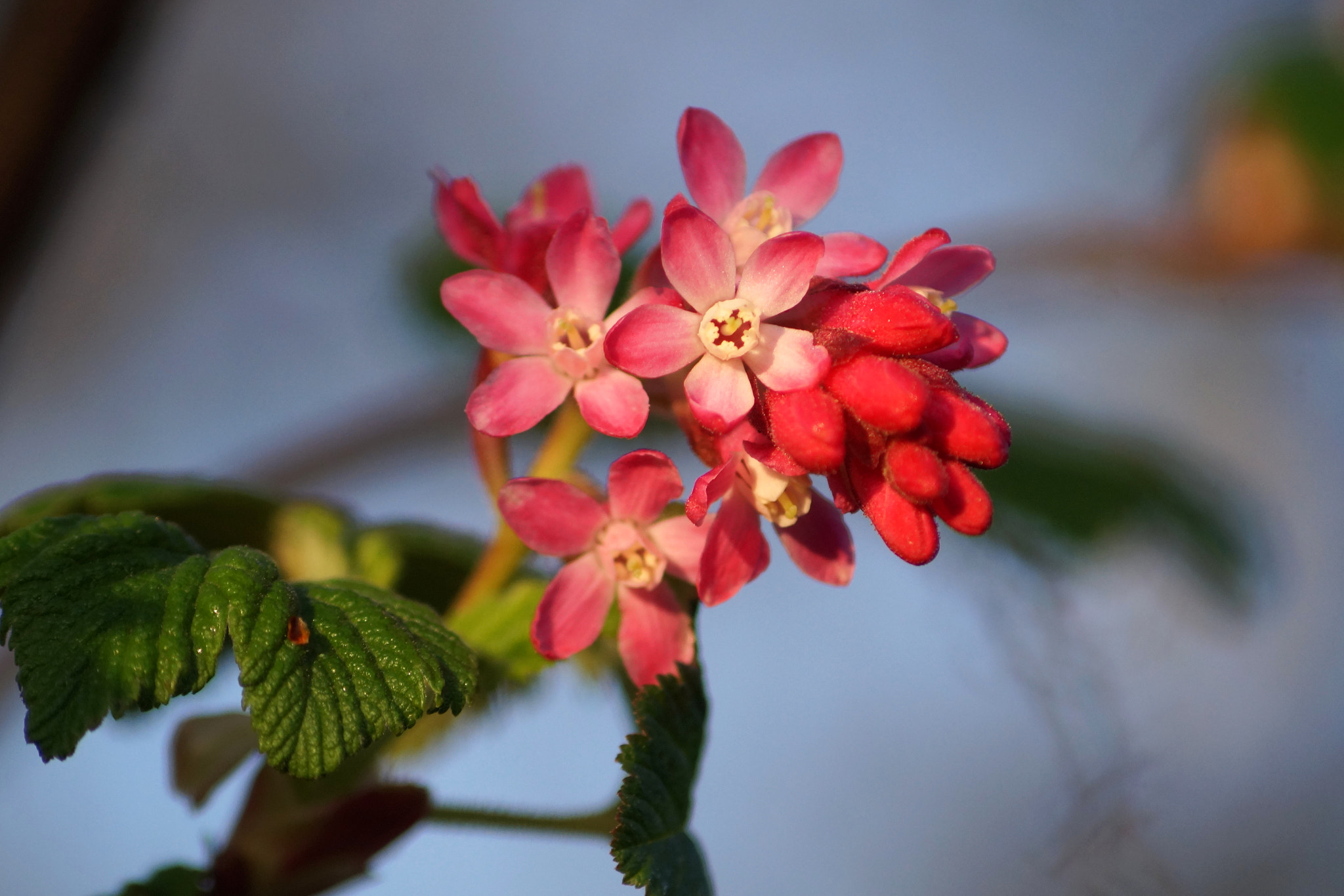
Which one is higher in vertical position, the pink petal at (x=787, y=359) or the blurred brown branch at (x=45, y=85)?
the blurred brown branch at (x=45, y=85)

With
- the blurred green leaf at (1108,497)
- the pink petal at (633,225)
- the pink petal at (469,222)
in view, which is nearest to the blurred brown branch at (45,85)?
the pink petal at (469,222)

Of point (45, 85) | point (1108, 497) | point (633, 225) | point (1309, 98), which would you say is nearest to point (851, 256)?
point (633, 225)

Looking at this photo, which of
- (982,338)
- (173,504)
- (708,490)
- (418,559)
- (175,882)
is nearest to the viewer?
(708,490)

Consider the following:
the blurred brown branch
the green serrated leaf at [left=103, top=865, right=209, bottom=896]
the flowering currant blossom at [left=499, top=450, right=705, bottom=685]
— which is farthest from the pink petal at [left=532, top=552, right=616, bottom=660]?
the blurred brown branch

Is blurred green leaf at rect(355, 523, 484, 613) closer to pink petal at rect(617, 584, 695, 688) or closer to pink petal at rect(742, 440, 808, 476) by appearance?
pink petal at rect(617, 584, 695, 688)

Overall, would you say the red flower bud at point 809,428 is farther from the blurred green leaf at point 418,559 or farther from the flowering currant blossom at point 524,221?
the blurred green leaf at point 418,559

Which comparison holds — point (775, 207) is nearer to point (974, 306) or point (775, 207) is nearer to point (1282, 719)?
point (974, 306)

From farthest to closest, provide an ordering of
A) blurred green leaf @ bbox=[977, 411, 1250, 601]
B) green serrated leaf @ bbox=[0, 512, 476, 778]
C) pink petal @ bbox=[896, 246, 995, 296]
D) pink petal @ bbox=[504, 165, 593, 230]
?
blurred green leaf @ bbox=[977, 411, 1250, 601] < pink petal @ bbox=[504, 165, 593, 230] < pink petal @ bbox=[896, 246, 995, 296] < green serrated leaf @ bbox=[0, 512, 476, 778]

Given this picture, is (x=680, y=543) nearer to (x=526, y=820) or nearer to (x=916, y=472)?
(x=916, y=472)
